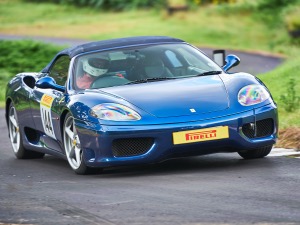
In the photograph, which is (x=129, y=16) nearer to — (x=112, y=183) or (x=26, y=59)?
(x=26, y=59)

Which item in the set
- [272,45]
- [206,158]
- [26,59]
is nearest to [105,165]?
[206,158]

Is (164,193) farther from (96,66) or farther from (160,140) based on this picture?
(96,66)

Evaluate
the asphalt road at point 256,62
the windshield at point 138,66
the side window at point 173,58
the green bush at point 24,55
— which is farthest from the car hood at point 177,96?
the green bush at point 24,55

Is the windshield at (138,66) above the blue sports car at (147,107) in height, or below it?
above

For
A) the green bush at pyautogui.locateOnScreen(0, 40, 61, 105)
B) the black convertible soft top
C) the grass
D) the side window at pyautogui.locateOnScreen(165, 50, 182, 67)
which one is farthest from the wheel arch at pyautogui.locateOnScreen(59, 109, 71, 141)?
the grass

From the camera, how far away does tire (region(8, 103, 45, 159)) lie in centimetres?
1265

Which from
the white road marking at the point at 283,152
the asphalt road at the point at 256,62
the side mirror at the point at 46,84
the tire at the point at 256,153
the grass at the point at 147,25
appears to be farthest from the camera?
the grass at the point at 147,25

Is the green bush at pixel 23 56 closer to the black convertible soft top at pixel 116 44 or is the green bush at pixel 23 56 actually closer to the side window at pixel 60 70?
the side window at pixel 60 70

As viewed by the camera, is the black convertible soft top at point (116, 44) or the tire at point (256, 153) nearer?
the tire at point (256, 153)

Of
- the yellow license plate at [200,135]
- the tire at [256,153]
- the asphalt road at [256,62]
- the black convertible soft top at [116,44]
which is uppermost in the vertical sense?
the black convertible soft top at [116,44]

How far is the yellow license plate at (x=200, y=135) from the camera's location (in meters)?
9.66

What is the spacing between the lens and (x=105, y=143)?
9766 millimetres

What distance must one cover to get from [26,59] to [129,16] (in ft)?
67.0

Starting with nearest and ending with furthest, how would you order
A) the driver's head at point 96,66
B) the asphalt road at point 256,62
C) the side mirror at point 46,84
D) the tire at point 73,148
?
the tire at point 73,148, the driver's head at point 96,66, the side mirror at point 46,84, the asphalt road at point 256,62
